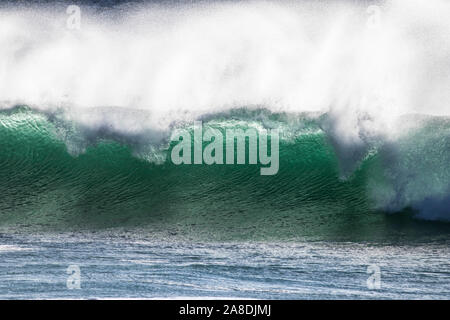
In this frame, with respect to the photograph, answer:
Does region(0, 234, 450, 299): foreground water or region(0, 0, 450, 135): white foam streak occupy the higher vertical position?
region(0, 0, 450, 135): white foam streak

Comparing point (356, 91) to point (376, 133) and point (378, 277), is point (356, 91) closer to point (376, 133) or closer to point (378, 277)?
point (376, 133)

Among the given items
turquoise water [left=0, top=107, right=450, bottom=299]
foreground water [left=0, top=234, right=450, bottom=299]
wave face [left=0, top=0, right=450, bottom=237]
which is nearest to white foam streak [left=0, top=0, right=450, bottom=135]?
wave face [left=0, top=0, right=450, bottom=237]

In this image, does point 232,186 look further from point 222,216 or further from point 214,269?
point 214,269

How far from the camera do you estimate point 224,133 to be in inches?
628

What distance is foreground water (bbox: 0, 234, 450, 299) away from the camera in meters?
10.3

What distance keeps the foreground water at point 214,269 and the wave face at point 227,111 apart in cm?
105

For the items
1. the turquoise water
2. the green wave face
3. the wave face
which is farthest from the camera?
the wave face

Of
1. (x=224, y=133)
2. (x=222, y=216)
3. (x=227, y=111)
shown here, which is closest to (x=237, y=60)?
(x=227, y=111)

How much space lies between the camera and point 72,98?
17031mm

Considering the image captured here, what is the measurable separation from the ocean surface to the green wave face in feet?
0.10

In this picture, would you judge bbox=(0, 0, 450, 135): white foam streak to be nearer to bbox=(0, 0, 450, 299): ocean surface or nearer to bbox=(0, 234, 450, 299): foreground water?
bbox=(0, 0, 450, 299): ocean surface

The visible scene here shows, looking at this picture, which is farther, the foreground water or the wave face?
the wave face

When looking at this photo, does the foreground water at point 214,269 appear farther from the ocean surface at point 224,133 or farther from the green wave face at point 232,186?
the green wave face at point 232,186
